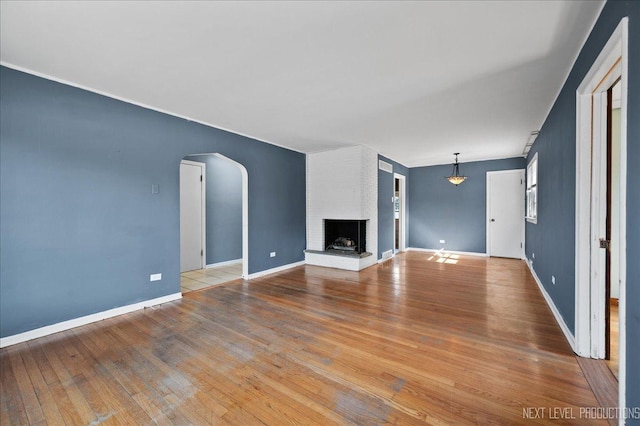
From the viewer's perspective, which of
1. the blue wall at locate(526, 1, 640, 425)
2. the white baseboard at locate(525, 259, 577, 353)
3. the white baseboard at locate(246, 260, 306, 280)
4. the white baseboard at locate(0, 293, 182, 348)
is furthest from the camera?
the white baseboard at locate(246, 260, 306, 280)

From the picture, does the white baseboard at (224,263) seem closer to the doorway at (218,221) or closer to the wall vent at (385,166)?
the doorway at (218,221)

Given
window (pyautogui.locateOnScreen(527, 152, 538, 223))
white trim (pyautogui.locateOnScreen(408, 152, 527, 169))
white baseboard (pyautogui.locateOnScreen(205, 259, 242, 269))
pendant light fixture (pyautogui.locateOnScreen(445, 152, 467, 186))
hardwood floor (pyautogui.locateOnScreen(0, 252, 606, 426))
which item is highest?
white trim (pyautogui.locateOnScreen(408, 152, 527, 169))

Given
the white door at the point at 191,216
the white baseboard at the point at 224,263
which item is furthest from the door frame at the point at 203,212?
the white baseboard at the point at 224,263

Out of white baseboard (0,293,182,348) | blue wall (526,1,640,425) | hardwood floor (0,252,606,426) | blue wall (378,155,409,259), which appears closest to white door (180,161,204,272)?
white baseboard (0,293,182,348)

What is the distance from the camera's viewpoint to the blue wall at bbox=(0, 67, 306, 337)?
2.46m

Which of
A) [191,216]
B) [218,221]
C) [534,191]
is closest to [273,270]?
[218,221]

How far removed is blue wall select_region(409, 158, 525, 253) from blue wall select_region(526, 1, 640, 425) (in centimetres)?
270

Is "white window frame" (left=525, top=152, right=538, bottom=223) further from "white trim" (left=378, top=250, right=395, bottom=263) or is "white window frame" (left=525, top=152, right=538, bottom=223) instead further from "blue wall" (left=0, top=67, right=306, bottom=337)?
"blue wall" (left=0, top=67, right=306, bottom=337)

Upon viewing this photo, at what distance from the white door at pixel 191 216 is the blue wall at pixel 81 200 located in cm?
155

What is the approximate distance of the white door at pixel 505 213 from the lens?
642cm

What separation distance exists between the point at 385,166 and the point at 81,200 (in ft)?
18.6

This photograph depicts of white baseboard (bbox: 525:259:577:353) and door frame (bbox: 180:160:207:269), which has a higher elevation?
door frame (bbox: 180:160:207:269)

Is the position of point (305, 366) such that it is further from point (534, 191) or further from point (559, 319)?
point (534, 191)

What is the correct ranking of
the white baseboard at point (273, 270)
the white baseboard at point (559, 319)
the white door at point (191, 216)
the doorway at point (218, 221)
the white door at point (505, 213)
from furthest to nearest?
the white door at point (505, 213), the white door at point (191, 216), the doorway at point (218, 221), the white baseboard at point (273, 270), the white baseboard at point (559, 319)
